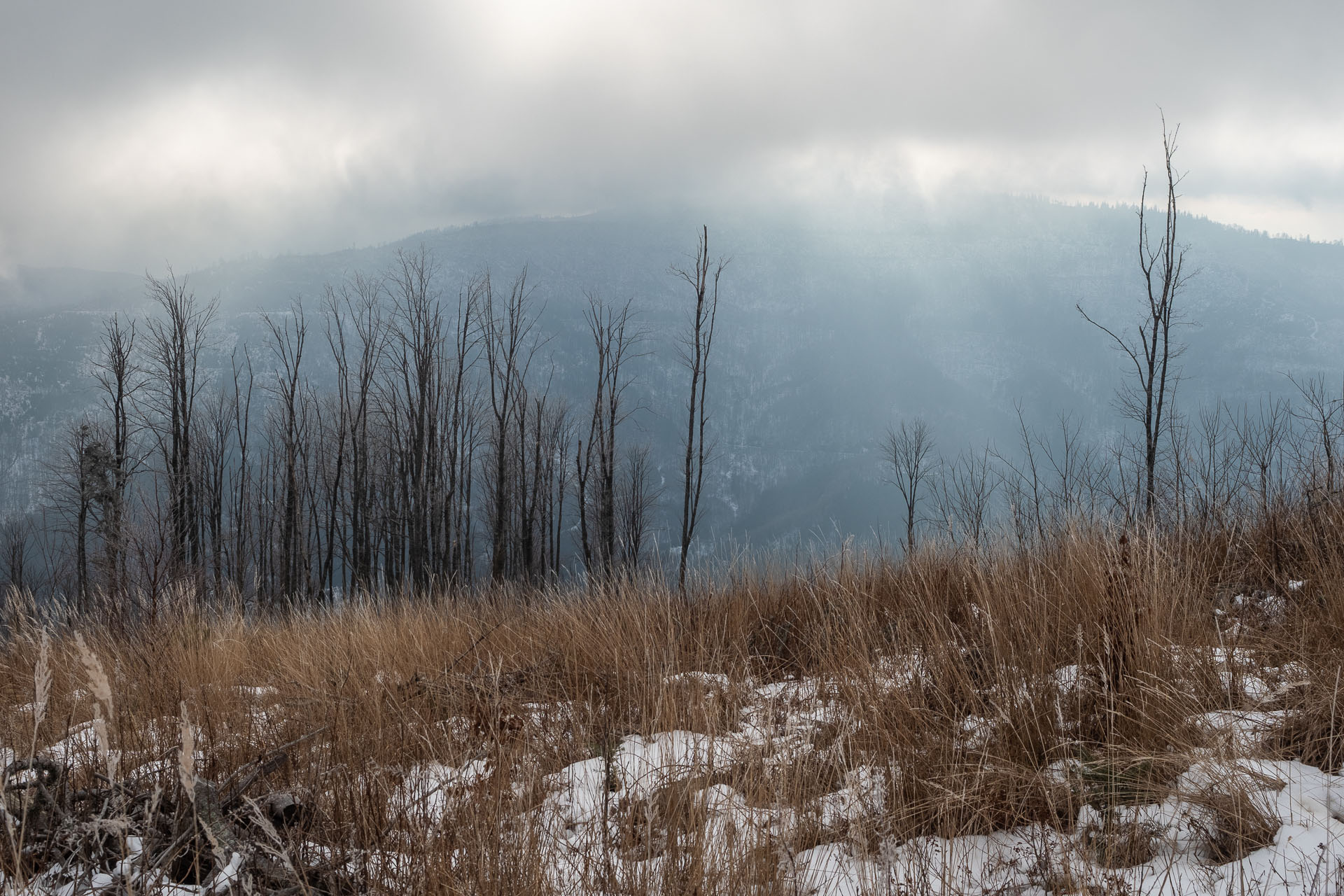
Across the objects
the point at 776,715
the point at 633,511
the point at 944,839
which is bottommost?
the point at 633,511

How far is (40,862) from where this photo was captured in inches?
95.3

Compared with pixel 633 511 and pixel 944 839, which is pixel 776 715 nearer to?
pixel 944 839

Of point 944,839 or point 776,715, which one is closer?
point 944,839

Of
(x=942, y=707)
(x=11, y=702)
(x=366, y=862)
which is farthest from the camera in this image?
(x=11, y=702)

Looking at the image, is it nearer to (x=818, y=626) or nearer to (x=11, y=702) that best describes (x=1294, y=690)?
(x=818, y=626)

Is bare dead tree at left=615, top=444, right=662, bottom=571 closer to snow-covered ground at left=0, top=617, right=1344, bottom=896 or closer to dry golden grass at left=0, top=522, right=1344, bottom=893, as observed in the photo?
dry golden grass at left=0, top=522, right=1344, bottom=893

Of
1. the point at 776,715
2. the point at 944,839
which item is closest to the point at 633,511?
the point at 776,715

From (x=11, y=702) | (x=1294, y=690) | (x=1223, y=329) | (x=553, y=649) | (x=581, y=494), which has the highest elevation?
(x=1223, y=329)

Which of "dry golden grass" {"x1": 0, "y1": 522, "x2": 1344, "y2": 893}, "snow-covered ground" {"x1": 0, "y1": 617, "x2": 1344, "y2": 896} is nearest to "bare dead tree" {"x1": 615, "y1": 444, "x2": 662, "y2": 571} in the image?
"dry golden grass" {"x1": 0, "y1": 522, "x2": 1344, "y2": 893}

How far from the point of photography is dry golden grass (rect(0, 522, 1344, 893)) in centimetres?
227

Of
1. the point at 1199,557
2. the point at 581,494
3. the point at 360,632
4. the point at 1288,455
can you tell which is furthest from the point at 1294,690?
the point at 581,494

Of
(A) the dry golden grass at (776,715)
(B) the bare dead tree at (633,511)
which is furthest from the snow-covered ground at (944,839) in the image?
(B) the bare dead tree at (633,511)

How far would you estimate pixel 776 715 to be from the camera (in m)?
3.89

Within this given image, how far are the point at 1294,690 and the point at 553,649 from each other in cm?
440
